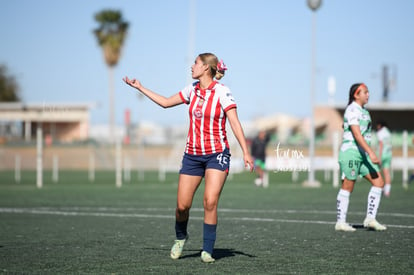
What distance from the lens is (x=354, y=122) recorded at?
11.4 m

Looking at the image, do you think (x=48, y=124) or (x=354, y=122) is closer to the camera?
(x=354, y=122)

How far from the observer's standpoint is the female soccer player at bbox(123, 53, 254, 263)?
826 centimetres

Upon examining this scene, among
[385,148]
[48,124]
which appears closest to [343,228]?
[385,148]

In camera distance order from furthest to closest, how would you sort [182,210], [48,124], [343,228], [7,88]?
1. [7,88]
2. [48,124]
3. [343,228]
4. [182,210]

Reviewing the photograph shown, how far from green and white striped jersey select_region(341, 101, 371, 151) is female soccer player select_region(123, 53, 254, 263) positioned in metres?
3.59

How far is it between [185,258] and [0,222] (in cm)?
579

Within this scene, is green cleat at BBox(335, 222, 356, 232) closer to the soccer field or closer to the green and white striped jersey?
the soccer field

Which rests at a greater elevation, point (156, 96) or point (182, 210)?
point (156, 96)

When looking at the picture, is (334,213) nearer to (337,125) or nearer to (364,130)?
(364,130)

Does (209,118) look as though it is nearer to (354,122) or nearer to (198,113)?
(198,113)

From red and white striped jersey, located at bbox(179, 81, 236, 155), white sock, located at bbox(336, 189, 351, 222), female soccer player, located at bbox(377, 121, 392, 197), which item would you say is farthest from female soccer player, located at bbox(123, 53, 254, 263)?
female soccer player, located at bbox(377, 121, 392, 197)

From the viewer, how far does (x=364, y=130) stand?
11.6 m

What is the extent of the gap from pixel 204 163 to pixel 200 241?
7.78 ft

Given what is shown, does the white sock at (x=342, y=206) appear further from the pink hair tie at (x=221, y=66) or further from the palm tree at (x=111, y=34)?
the palm tree at (x=111, y=34)
